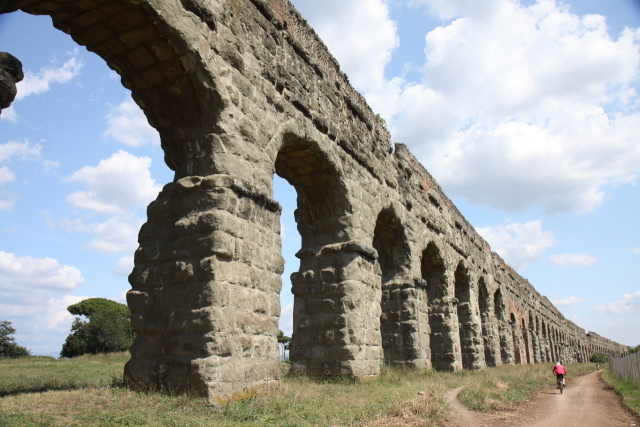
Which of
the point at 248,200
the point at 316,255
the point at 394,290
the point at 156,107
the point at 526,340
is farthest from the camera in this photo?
the point at 526,340

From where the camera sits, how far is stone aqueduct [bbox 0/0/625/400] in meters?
5.22

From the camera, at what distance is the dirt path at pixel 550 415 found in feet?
20.3

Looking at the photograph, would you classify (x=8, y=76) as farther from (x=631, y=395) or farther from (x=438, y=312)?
(x=631, y=395)

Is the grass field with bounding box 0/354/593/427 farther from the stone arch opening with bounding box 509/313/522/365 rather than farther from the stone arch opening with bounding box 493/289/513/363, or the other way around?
the stone arch opening with bounding box 509/313/522/365

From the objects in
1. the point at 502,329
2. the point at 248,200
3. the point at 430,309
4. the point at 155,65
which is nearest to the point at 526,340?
the point at 502,329

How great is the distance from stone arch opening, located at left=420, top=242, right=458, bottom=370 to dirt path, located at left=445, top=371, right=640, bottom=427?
317 cm

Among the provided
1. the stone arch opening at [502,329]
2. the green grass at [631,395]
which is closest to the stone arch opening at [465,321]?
the green grass at [631,395]

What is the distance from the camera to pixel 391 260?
460 inches

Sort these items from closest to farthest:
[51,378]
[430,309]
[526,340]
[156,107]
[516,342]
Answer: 1. [156,107]
2. [51,378]
3. [430,309]
4. [516,342]
5. [526,340]

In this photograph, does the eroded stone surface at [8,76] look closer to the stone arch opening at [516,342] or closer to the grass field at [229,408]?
the grass field at [229,408]

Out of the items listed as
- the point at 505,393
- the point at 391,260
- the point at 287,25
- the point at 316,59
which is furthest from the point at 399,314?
the point at 287,25

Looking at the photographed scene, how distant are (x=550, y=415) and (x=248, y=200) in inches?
225

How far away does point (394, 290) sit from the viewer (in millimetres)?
11367

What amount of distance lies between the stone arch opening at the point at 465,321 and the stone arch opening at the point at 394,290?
210 inches
